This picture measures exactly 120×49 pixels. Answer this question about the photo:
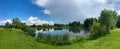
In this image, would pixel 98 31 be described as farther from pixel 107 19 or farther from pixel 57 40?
pixel 57 40

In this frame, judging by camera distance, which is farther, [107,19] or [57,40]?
[107,19]

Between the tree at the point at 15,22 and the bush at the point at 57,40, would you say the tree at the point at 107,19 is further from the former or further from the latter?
the tree at the point at 15,22

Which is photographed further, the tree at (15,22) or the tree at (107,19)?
the tree at (15,22)

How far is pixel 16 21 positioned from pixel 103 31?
8507cm

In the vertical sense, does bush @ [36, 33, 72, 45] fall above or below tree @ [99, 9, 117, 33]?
below

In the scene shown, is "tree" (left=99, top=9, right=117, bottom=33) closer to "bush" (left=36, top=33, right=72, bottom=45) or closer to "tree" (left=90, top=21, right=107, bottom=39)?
"tree" (left=90, top=21, right=107, bottom=39)

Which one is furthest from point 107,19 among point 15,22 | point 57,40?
point 15,22

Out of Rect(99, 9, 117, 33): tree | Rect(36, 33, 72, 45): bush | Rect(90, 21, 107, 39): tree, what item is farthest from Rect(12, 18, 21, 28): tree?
Rect(36, 33, 72, 45): bush

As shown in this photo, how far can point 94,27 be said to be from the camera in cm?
7194

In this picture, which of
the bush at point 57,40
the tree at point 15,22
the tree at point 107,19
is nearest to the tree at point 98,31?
the tree at point 107,19

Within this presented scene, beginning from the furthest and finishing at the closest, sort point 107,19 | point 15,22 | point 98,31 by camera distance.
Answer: point 15,22 → point 107,19 → point 98,31

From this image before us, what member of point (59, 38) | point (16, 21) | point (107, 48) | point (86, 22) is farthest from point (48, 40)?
point (86, 22)

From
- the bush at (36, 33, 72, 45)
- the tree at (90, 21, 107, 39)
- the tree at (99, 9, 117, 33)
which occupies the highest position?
the tree at (99, 9, 117, 33)

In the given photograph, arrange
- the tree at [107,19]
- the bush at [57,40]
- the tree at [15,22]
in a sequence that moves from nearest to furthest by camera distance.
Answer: the bush at [57,40] < the tree at [107,19] < the tree at [15,22]
